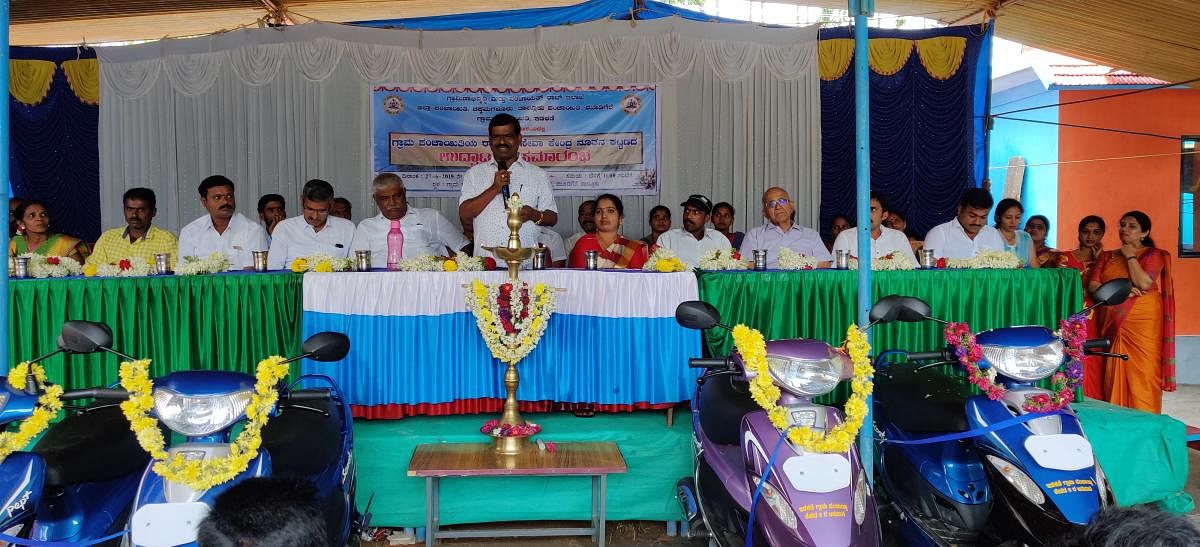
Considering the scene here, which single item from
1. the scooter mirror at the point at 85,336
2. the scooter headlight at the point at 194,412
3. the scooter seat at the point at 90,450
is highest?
the scooter mirror at the point at 85,336

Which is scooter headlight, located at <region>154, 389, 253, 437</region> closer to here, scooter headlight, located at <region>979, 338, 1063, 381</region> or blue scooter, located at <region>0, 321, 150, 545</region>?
blue scooter, located at <region>0, 321, 150, 545</region>

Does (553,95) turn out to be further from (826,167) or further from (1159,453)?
(1159,453)

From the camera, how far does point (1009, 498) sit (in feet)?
8.54

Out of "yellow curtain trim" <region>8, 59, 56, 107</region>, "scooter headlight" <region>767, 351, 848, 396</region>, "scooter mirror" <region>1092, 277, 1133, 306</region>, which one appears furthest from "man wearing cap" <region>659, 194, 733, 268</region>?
"yellow curtain trim" <region>8, 59, 56, 107</region>

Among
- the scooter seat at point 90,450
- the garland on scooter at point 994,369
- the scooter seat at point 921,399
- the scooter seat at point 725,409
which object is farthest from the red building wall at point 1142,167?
the scooter seat at point 90,450

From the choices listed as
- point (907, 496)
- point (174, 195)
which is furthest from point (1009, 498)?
point (174, 195)

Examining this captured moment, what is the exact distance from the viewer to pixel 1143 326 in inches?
237

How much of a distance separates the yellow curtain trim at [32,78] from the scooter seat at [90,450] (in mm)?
6537

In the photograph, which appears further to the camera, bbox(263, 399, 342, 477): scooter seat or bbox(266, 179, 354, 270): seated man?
bbox(266, 179, 354, 270): seated man

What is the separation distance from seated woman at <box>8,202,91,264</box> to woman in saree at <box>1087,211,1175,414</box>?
749cm

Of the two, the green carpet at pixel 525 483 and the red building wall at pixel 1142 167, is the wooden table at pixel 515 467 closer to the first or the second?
the green carpet at pixel 525 483

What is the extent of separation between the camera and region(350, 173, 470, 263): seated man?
5.38 meters

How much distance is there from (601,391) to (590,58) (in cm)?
450

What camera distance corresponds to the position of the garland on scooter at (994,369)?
2.62m
